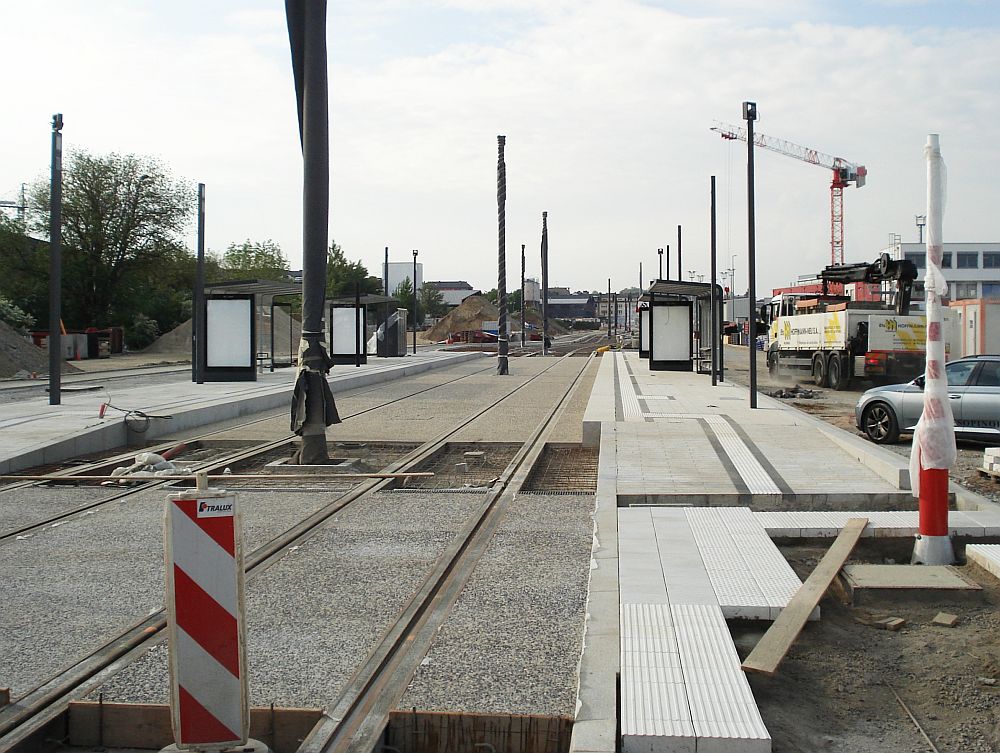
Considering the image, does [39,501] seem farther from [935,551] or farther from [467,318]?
[467,318]

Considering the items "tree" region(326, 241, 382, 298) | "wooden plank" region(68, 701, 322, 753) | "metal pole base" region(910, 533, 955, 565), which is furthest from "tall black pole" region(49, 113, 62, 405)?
"tree" region(326, 241, 382, 298)

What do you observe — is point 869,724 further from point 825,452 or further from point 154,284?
point 154,284

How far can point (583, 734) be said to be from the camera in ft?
13.1

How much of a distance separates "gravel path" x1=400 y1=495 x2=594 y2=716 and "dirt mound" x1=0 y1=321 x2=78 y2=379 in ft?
103

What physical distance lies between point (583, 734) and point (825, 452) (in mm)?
8793

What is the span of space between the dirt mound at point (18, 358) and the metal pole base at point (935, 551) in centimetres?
3348

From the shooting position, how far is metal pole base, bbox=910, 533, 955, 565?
22.7 ft

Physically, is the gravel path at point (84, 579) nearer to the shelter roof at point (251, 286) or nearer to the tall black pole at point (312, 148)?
the tall black pole at point (312, 148)

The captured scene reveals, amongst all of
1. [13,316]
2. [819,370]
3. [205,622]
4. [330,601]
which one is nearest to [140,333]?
[13,316]

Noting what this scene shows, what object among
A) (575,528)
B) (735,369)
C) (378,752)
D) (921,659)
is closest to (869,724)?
(921,659)

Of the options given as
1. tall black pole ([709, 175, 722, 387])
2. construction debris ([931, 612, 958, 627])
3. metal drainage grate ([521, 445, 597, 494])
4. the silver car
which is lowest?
construction debris ([931, 612, 958, 627])

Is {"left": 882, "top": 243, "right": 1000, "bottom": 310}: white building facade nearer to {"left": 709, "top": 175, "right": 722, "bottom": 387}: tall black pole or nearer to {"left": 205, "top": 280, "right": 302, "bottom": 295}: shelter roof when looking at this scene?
{"left": 709, "top": 175, "right": 722, "bottom": 387}: tall black pole

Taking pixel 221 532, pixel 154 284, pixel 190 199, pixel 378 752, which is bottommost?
pixel 378 752

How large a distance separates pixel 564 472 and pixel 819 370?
19.3 meters
